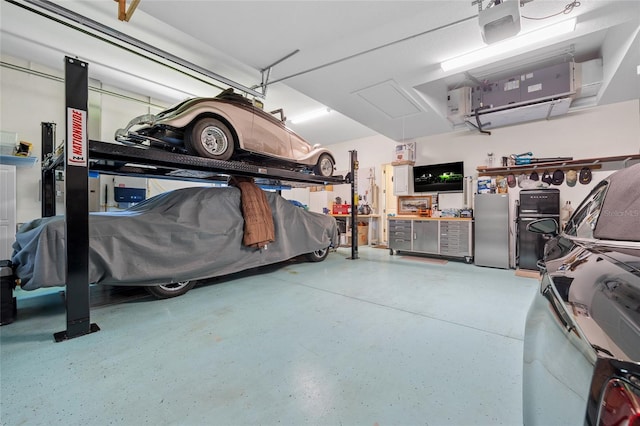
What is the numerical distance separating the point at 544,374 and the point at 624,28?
438 centimetres

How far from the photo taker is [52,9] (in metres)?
2.72

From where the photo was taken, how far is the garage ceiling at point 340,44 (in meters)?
2.83

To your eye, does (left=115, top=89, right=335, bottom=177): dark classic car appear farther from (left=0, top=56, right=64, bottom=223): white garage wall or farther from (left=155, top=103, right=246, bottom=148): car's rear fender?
(left=0, top=56, right=64, bottom=223): white garage wall

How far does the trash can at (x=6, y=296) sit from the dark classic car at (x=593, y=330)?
3.76 meters

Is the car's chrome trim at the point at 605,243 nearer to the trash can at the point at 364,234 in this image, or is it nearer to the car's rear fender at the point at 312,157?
the car's rear fender at the point at 312,157

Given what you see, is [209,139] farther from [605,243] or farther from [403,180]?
[403,180]

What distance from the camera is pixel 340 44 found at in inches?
132

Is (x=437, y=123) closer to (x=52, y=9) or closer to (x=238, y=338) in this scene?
(x=238, y=338)

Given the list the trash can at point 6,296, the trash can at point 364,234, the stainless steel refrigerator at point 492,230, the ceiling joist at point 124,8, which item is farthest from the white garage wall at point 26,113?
the stainless steel refrigerator at point 492,230

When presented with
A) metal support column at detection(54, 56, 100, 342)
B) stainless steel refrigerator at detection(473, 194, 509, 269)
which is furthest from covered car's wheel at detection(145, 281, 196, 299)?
stainless steel refrigerator at detection(473, 194, 509, 269)

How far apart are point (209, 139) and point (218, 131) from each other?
170 millimetres

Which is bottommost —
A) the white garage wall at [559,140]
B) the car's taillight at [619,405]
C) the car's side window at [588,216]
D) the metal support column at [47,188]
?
the car's taillight at [619,405]

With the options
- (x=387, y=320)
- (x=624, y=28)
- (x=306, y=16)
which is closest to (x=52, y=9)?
(x=306, y=16)

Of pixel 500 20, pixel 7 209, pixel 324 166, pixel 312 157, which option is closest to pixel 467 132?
pixel 324 166
